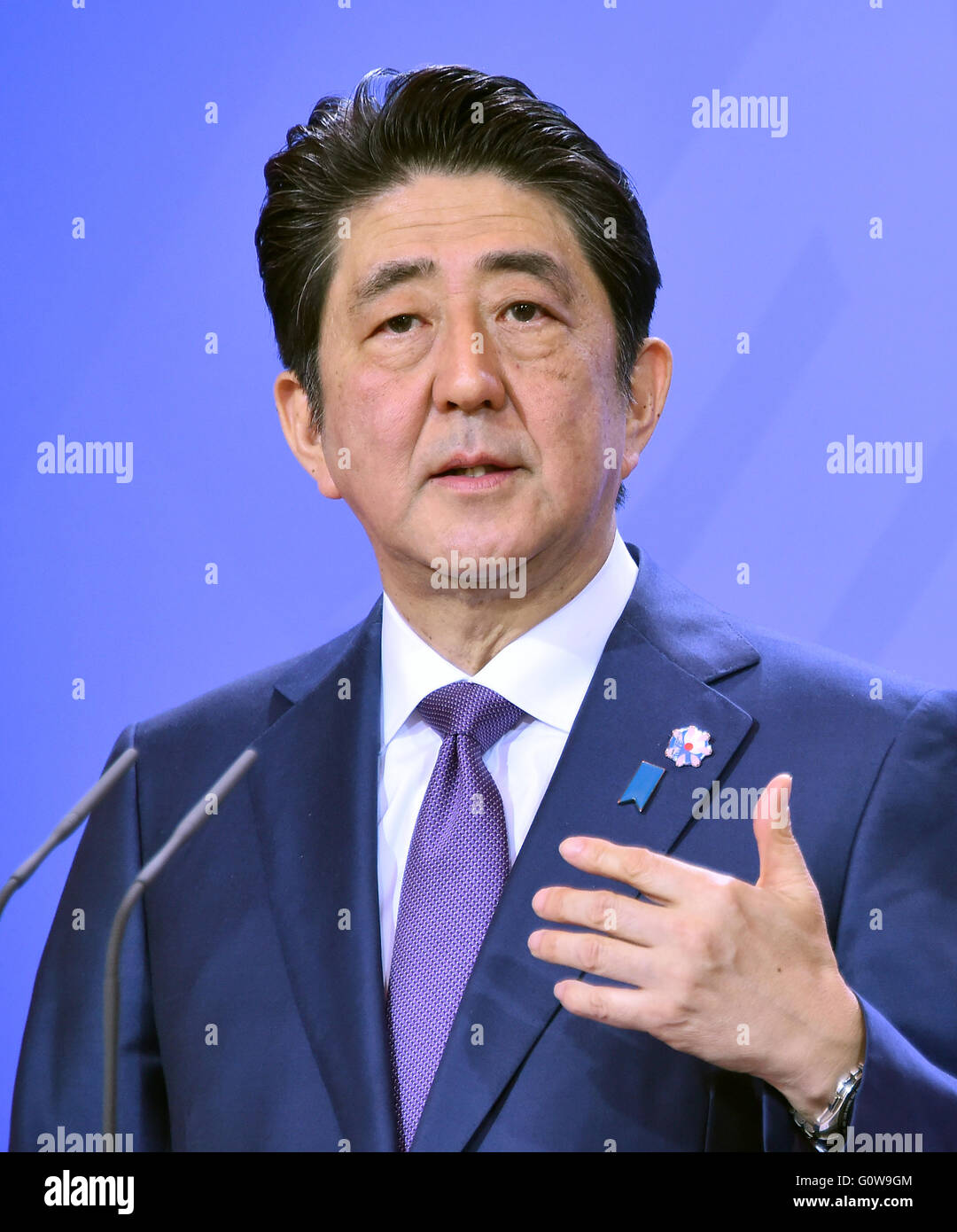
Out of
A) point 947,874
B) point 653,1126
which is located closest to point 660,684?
point 947,874

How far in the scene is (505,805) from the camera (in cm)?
175

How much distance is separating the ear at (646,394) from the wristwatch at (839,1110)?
Result: 31.7 inches

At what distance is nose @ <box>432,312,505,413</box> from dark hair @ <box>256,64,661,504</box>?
21 cm

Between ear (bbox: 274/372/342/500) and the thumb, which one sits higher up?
ear (bbox: 274/372/342/500)

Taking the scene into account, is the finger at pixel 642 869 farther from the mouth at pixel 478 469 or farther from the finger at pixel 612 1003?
the mouth at pixel 478 469

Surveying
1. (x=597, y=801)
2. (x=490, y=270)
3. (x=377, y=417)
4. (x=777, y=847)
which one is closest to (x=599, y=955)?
(x=777, y=847)

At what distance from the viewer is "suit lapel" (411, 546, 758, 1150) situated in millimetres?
1560

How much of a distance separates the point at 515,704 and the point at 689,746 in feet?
0.70

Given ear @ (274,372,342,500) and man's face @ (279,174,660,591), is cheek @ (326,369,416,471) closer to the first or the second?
man's face @ (279,174,660,591)

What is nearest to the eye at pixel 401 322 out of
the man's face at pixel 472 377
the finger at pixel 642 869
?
the man's face at pixel 472 377

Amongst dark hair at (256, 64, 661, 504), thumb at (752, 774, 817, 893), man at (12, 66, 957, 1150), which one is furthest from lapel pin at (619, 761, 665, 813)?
dark hair at (256, 64, 661, 504)

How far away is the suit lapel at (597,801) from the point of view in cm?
156

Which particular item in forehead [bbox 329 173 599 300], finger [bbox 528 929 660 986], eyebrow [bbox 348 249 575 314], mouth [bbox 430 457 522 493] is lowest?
finger [bbox 528 929 660 986]

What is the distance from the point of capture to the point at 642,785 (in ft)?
5.45
